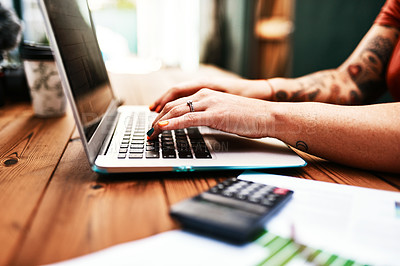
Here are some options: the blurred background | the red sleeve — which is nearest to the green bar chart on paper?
the red sleeve

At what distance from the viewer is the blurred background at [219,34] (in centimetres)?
251

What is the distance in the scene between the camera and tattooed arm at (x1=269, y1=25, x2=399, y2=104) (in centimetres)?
96

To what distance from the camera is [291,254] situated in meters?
0.31

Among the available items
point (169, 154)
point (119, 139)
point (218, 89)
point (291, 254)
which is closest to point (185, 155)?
point (169, 154)

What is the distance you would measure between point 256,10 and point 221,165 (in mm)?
3100

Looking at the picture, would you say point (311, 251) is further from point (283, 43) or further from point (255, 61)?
point (283, 43)

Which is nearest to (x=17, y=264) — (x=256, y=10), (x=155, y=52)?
(x=256, y=10)

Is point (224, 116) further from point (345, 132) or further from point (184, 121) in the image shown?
point (345, 132)

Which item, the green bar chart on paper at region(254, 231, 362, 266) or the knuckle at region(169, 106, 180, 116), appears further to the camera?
the knuckle at region(169, 106, 180, 116)

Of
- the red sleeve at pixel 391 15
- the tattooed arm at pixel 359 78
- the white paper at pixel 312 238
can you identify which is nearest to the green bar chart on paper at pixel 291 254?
the white paper at pixel 312 238

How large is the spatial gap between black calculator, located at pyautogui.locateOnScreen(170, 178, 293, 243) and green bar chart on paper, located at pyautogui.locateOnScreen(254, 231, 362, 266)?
0.06ft

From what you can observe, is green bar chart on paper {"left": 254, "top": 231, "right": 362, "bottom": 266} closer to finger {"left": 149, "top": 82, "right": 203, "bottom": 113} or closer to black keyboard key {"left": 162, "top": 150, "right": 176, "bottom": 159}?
black keyboard key {"left": 162, "top": 150, "right": 176, "bottom": 159}

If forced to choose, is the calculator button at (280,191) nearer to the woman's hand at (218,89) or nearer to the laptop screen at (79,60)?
the laptop screen at (79,60)

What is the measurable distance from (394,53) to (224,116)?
0.61 m
